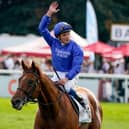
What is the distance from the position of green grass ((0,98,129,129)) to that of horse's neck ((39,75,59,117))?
19.9 ft

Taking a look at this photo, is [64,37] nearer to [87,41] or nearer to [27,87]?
[27,87]

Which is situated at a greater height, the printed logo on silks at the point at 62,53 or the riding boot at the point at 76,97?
the printed logo on silks at the point at 62,53

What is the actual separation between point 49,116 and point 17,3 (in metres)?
52.1

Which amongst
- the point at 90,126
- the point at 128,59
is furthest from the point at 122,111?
the point at 128,59

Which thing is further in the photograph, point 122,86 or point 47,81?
point 122,86

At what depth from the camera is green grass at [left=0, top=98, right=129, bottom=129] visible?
61.5 ft

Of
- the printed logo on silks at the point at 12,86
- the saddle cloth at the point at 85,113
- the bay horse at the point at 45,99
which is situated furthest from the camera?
the printed logo on silks at the point at 12,86

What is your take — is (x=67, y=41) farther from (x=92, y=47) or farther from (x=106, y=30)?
(x=106, y=30)

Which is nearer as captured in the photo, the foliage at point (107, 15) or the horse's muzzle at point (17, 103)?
the horse's muzzle at point (17, 103)

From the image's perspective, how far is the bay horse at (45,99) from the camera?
37.1 ft

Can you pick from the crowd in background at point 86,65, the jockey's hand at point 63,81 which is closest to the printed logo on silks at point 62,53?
the jockey's hand at point 63,81

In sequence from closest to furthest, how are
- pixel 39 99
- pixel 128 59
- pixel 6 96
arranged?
pixel 39 99, pixel 6 96, pixel 128 59

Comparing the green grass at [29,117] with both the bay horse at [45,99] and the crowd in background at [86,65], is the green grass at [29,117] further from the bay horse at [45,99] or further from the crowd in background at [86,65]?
the crowd in background at [86,65]

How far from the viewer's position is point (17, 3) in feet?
209
